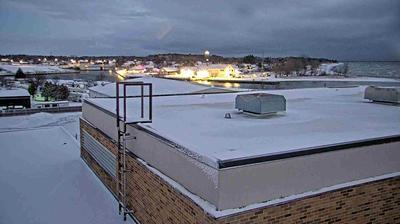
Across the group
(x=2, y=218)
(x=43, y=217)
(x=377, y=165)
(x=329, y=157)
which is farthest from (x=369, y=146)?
(x=2, y=218)

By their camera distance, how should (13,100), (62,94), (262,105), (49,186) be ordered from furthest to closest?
1. (62,94)
2. (13,100)
3. (49,186)
4. (262,105)

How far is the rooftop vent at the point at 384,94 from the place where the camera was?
493 inches

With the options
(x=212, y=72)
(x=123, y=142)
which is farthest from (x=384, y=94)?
(x=212, y=72)

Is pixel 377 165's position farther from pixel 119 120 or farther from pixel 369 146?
pixel 119 120

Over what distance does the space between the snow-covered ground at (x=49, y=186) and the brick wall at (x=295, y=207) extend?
67.4 inches

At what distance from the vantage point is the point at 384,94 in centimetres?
1288

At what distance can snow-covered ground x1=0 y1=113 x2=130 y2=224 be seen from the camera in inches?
377

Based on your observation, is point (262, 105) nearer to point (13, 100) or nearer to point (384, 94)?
point (384, 94)

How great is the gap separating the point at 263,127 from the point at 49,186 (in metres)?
7.47

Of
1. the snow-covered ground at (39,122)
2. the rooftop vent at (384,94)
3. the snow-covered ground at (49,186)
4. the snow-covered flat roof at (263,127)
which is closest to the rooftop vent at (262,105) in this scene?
the snow-covered flat roof at (263,127)

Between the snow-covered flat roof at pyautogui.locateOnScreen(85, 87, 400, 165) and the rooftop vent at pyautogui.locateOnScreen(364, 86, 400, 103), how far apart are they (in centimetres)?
61

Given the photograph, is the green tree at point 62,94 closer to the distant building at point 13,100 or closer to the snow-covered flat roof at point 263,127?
the distant building at point 13,100

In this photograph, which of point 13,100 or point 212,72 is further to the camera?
point 212,72

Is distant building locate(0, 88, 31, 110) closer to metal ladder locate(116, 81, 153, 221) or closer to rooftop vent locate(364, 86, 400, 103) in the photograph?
metal ladder locate(116, 81, 153, 221)
